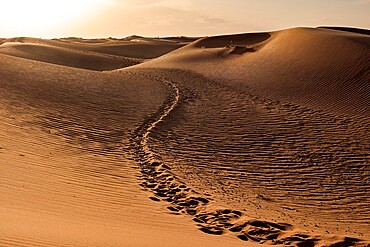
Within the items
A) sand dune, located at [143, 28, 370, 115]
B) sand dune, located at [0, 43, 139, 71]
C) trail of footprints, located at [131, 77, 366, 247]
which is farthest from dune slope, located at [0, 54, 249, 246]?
sand dune, located at [0, 43, 139, 71]

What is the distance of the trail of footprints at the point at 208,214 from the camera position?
6074 millimetres

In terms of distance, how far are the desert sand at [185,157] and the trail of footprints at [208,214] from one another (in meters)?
0.03

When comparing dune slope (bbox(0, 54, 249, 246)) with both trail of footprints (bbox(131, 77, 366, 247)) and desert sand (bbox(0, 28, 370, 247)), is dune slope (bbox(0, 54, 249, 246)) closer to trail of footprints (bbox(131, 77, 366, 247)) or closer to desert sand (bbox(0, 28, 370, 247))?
desert sand (bbox(0, 28, 370, 247))

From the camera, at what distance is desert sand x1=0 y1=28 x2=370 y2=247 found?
5980 millimetres

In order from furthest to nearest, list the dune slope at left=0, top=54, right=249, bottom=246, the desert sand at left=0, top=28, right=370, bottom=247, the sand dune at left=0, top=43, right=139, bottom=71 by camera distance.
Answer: the sand dune at left=0, top=43, right=139, bottom=71, the desert sand at left=0, top=28, right=370, bottom=247, the dune slope at left=0, top=54, right=249, bottom=246

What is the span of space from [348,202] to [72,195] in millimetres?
4858

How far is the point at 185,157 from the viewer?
1054 centimetres

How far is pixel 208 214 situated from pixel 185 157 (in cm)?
363

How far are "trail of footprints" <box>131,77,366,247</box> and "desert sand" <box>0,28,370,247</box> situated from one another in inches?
1.1

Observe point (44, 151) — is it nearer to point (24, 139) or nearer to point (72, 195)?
point (24, 139)

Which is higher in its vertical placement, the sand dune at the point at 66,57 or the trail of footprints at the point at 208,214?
the sand dune at the point at 66,57

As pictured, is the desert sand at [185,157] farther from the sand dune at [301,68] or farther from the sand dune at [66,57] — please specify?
the sand dune at [66,57]

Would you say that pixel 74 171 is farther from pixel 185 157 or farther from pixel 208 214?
pixel 185 157

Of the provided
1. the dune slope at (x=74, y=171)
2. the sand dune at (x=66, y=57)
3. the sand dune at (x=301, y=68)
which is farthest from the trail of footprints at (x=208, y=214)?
the sand dune at (x=66, y=57)
